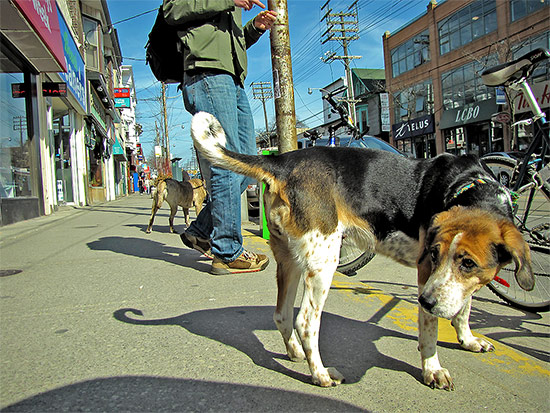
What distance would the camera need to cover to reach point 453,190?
2.02 meters

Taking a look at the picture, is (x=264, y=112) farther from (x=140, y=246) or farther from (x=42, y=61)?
(x=140, y=246)

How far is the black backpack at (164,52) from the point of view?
146 inches

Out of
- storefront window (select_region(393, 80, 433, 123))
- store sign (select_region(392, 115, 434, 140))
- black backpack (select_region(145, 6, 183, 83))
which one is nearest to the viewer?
black backpack (select_region(145, 6, 183, 83))

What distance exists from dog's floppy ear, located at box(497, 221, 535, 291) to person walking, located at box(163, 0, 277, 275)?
218 cm

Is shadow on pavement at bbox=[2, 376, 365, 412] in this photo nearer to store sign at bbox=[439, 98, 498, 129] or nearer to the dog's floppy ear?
the dog's floppy ear

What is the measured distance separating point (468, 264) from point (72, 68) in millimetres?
15363

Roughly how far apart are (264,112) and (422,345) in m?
58.8

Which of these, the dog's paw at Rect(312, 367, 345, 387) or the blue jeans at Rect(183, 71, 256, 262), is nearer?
the dog's paw at Rect(312, 367, 345, 387)

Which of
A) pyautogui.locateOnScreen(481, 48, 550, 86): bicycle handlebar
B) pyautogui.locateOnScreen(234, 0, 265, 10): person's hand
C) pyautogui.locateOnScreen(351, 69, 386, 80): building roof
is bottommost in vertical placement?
pyautogui.locateOnScreen(481, 48, 550, 86): bicycle handlebar

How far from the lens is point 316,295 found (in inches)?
75.1

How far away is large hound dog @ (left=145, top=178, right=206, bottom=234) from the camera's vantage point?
776 centimetres

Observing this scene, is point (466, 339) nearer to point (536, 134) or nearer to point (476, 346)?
point (476, 346)

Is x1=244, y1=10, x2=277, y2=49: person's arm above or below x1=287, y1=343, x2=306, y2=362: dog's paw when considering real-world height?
above

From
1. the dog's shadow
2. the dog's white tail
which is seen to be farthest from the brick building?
the dog's white tail
